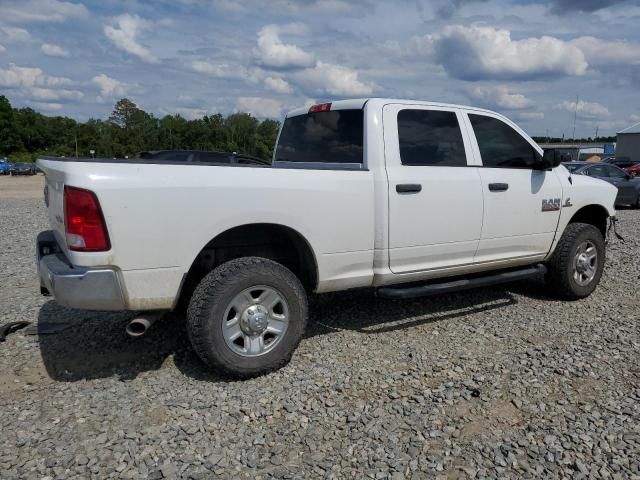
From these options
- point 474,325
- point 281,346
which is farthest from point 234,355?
point 474,325

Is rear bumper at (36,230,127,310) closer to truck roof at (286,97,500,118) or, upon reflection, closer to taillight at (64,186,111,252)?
taillight at (64,186,111,252)

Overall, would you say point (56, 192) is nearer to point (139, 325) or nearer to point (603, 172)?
point (139, 325)

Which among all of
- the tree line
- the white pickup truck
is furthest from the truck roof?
the tree line

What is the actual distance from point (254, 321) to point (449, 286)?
1804 mm

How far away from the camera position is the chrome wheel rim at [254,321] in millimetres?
3871

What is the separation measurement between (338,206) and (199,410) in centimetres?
170

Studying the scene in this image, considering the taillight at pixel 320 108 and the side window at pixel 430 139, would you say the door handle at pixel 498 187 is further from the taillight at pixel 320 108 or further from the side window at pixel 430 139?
the taillight at pixel 320 108

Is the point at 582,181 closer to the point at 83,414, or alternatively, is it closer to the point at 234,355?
the point at 234,355

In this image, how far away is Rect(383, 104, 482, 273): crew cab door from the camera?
4457 millimetres

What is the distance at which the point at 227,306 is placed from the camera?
379cm

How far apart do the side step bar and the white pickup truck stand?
18mm

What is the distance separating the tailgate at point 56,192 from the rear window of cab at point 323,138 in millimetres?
2187

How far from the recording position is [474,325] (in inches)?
203

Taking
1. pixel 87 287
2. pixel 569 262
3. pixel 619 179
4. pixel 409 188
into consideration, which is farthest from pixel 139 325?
pixel 619 179
